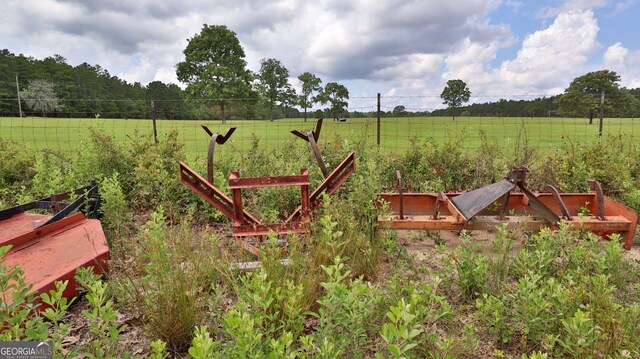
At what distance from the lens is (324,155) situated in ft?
21.9

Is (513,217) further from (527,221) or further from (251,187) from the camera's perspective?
(251,187)

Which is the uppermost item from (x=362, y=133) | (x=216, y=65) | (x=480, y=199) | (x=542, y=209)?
(x=216, y=65)

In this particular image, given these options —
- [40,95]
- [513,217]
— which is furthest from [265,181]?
[40,95]

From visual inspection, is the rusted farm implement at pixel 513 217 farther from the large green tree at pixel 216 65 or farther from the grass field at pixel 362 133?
the large green tree at pixel 216 65

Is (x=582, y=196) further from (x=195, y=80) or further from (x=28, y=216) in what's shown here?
(x=195, y=80)

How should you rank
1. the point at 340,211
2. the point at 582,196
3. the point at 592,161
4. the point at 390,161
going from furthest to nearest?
the point at 390,161 → the point at 592,161 → the point at 582,196 → the point at 340,211

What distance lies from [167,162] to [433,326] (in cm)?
561

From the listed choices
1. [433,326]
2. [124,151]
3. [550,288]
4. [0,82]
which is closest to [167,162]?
[124,151]

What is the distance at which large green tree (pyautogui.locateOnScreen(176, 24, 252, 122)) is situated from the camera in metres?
48.2

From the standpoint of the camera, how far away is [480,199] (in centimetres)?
407

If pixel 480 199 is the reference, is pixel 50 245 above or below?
below

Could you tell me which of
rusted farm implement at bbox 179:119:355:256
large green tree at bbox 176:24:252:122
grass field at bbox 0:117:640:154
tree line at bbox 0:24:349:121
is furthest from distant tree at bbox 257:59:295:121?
rusted farm implement at bbox 179:119:355:256

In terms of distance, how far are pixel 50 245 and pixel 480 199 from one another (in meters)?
4.61

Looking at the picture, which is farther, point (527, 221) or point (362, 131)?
point (362, 131)
